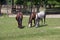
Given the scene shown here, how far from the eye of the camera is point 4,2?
54.5 meters

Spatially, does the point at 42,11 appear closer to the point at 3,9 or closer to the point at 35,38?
the point at 35,38

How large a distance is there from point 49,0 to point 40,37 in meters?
27.0

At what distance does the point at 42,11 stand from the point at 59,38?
4562 mm

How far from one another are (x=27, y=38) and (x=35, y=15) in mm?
4280

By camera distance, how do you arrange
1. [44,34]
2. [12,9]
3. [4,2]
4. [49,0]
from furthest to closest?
[4,2] → [49,0] → [12,9] → [44,34]

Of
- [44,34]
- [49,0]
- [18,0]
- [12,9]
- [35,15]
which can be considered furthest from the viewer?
[18,0]

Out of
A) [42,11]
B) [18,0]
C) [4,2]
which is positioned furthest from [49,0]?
[42,11]

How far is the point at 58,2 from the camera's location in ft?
130

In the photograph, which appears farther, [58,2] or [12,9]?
[58,2]

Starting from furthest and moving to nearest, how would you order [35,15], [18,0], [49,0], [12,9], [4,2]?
[4,2] → [18,0] → [49,0] → [12,9] → [35,15]

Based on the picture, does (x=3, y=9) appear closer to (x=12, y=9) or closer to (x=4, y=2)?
(x=12, y=9)

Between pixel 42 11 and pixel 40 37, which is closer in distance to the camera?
pixel 40 37

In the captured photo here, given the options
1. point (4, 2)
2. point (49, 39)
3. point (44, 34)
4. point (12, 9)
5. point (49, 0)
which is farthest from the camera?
point (4, 2)

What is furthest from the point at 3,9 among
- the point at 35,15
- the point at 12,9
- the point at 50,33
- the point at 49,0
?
the point at 50,33
